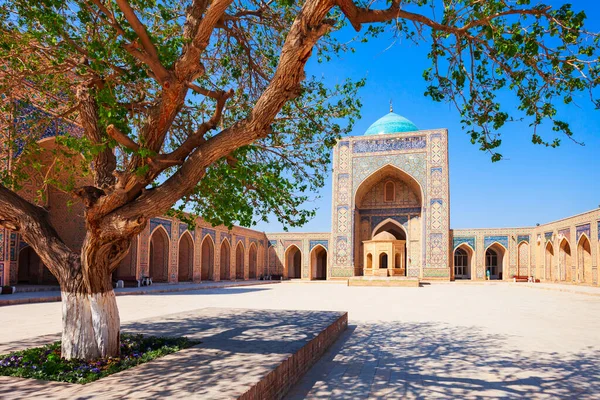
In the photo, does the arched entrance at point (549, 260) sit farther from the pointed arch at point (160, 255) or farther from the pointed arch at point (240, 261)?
the pointed arch at point (160, 255)

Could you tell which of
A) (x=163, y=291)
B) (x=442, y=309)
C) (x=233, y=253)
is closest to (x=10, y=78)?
(x=442, y=309)

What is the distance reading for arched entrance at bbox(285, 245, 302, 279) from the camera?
29.3m

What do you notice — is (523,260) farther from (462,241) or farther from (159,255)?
(159,255)

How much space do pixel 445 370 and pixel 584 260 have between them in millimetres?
18936

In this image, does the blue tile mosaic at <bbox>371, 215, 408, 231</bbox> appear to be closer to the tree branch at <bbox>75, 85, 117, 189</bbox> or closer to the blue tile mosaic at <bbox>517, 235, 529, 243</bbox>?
the blue tile mosaic at <bbox>517, 235, 529, 243</bbox>

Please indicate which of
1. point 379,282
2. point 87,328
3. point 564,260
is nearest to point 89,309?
point 87,328

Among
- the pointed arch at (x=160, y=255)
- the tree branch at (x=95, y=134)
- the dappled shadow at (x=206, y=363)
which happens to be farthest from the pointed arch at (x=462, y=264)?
the tree branch at (x=95, y=134)

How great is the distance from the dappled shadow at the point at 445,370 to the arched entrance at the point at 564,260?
18314mm

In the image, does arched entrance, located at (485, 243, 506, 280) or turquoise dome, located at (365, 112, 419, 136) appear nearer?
arched entrance, located at (485, 243, 506, 280)

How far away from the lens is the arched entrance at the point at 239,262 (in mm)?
26500

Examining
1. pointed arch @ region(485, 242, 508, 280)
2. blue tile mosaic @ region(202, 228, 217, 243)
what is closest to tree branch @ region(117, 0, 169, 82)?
blue tile mosaic @ region(202, 228, 217, 243)

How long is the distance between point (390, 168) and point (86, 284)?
22.3 metres

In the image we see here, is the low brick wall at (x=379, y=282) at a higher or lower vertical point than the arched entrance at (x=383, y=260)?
lower

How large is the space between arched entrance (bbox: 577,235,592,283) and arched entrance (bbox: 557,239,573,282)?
59.9 inches
